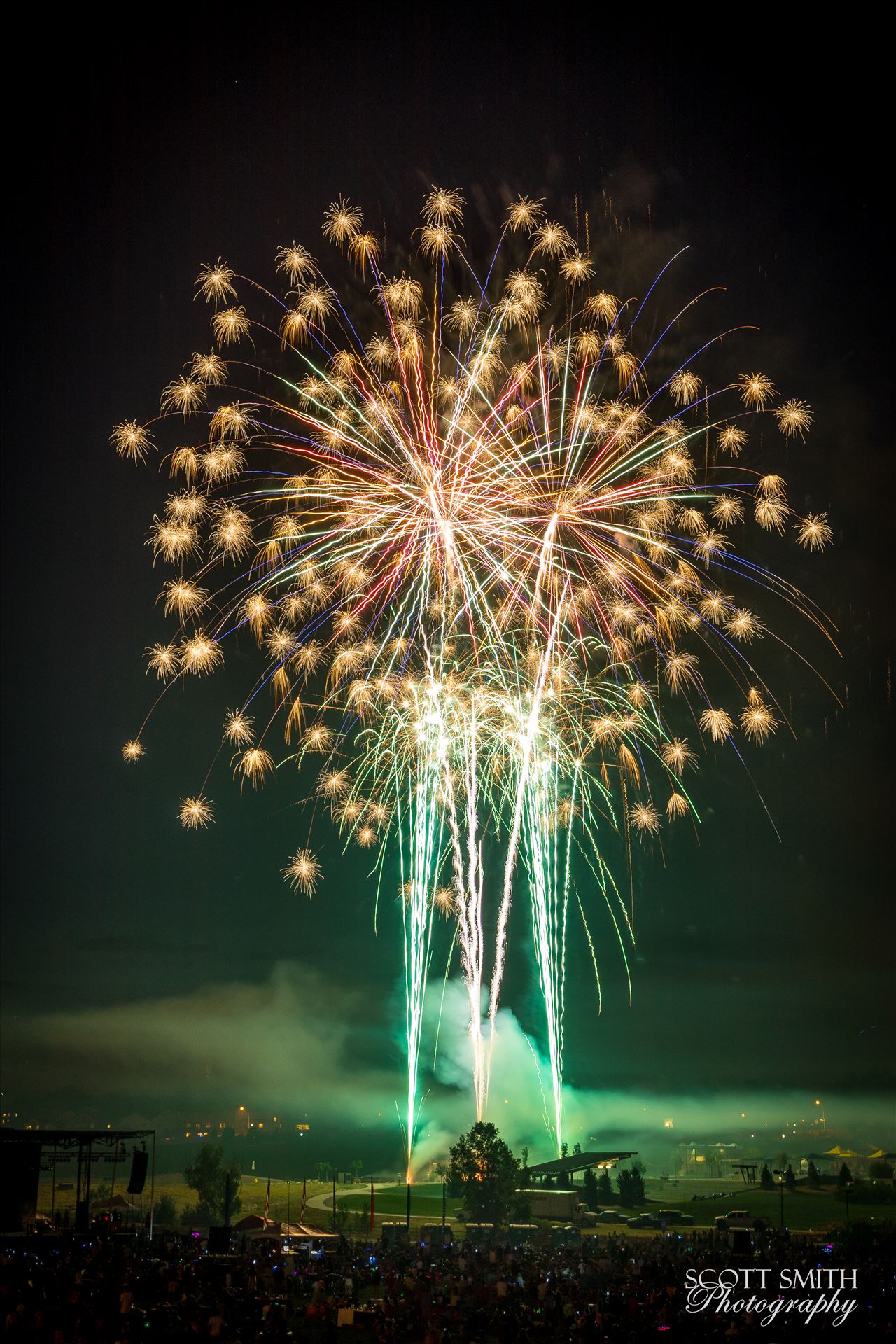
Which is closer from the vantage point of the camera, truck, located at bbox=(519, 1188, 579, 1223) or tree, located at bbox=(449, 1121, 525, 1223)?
tree, located at bbox=(449, 1121, 525, 1223)

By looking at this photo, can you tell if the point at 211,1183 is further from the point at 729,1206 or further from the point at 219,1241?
the point at 219,1241

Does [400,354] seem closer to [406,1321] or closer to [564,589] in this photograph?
[564,589]

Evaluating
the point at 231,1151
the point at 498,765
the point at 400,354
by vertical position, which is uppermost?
the point at 400,354

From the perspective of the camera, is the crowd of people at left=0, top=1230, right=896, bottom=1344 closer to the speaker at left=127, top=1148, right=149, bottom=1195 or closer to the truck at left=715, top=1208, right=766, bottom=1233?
the speaker at left=127, top=1148, right=149, bottom=1195

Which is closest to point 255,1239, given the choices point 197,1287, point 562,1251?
point 562,1251

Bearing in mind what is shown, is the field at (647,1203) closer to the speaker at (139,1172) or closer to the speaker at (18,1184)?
the speaker at (139,1172)

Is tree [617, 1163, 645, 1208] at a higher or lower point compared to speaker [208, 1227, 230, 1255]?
lower

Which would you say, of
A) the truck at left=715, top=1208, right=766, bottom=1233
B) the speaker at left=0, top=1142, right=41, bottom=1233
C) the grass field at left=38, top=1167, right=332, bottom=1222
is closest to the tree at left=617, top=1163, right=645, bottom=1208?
the truck at left=715, top=1208, right=766, bottom=1233
